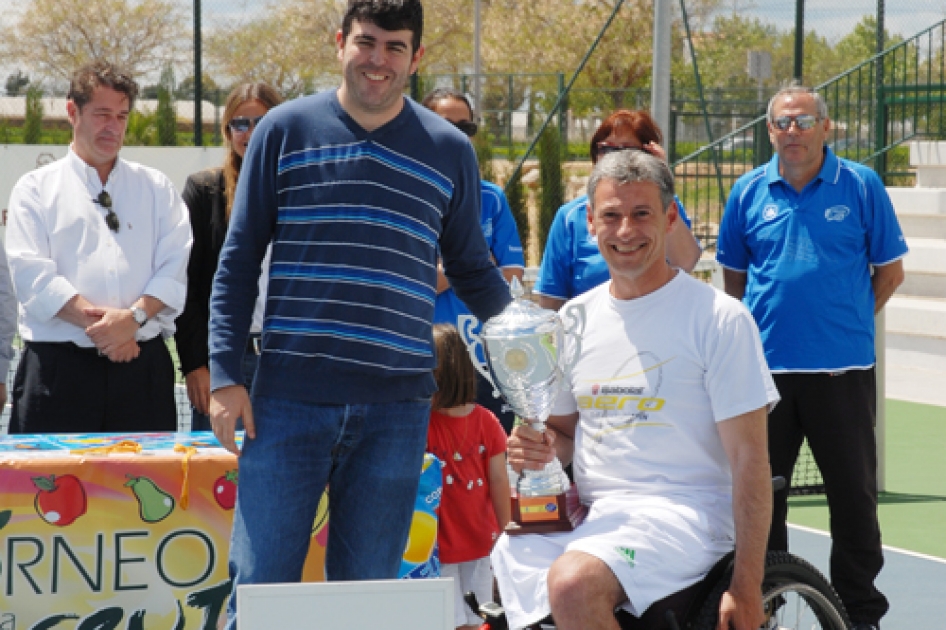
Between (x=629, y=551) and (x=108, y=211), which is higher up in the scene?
(x=108, y=211)

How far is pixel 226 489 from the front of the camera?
3.98 metres

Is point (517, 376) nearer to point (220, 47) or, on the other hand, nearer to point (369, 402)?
point (369, 402)

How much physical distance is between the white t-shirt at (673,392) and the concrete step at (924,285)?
8789 millimetres

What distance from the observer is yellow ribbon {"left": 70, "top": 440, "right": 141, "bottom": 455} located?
3.92 metres

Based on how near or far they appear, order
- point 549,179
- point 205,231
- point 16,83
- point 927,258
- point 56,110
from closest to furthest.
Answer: point 205,231, point 927,258, point 549,179, point 56,110, point 16,83

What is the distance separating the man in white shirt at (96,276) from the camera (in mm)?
4227

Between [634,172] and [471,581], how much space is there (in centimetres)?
173

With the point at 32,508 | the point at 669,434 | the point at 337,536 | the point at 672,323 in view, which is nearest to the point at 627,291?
the point at 672,323

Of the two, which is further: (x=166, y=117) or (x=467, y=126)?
(x=166, y=117)

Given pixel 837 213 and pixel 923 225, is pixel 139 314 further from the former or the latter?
pixel 923 225

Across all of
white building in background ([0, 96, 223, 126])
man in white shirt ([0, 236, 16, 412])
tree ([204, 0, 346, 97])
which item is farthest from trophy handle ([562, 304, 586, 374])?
tree ([204, 0, 346, 97])

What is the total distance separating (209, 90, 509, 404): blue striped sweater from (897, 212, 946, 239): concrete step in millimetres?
9979

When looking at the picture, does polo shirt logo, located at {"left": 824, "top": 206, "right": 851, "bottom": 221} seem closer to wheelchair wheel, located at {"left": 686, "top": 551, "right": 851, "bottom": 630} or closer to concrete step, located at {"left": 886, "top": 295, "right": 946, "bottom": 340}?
wheelchair wheel, located at {"left": 686, "top": 551, "right": 851, "bottom": 630}

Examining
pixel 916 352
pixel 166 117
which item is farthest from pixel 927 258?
pixel 166 117
